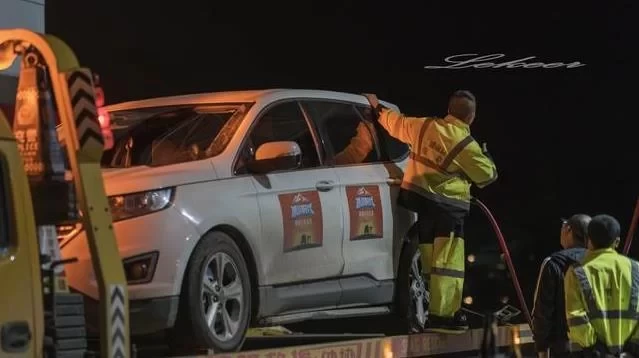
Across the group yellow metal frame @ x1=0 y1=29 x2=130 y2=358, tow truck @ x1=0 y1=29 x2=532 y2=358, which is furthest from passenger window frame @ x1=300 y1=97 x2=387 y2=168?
yellow metal frame @ x1=0 y1=29 x2=130 y2=358

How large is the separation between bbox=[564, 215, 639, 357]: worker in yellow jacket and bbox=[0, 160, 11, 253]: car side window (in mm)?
3605

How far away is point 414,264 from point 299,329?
1.87m

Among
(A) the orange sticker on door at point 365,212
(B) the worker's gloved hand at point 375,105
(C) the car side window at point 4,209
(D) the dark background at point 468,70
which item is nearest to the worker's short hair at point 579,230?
(A) the orange sticker on door at point 365,212

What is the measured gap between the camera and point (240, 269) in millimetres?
6160

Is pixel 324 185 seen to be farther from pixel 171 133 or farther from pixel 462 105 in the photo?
pixel 462 105

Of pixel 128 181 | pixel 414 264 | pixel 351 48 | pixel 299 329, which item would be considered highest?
pixel 351 48

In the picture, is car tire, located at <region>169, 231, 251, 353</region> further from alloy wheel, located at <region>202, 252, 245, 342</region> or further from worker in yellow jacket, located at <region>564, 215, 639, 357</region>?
worker in yellow jacket, located at <region>564, 215, 639, 357</region>

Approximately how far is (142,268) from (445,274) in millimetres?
2537

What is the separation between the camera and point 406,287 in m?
7.55

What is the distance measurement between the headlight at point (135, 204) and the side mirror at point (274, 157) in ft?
2.62

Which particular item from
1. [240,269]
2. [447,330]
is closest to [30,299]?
[240,269]

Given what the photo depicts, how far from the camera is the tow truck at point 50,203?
4.09m

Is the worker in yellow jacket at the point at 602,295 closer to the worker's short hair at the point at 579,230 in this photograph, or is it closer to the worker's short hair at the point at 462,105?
the worker's short hair at the point at 579,230

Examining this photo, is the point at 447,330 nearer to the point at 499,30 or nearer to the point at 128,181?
the point at 128,181
